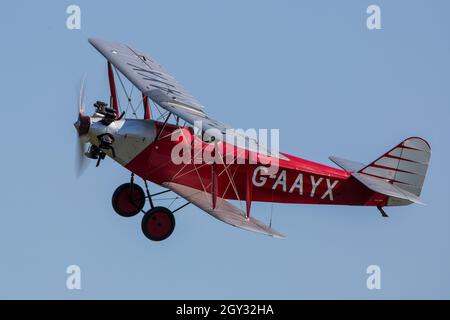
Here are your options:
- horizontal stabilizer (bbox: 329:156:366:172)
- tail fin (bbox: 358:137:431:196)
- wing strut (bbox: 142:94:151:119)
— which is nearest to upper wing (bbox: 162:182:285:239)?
wing strut (bbox: 142:94:151:119)

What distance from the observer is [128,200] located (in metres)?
20.5

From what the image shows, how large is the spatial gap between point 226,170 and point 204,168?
392 mm

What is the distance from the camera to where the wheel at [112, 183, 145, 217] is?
2050 cm

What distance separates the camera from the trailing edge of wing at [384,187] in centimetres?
2022

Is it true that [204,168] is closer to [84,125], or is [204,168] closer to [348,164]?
[84,125]

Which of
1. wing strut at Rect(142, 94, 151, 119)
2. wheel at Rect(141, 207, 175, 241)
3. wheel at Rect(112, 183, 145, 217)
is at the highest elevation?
wing strut at Rect(142, 94, 151, 119)

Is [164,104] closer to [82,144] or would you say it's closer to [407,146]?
[82,144]

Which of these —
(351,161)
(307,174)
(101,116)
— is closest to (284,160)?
(307,174)

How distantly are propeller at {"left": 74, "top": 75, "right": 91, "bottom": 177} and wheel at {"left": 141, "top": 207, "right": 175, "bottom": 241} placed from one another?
1.59 m

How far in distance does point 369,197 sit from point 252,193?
2320mm

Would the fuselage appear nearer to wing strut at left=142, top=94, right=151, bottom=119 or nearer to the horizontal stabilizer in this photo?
the horizontal stabilizer

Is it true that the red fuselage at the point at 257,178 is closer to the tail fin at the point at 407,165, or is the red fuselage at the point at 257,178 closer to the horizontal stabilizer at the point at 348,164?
the horizontal stabilizer at the point at 348,164

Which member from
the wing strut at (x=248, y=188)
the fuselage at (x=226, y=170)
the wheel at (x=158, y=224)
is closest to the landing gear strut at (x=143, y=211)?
the wheel at (x=158, y=224)

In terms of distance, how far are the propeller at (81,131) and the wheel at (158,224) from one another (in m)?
1.59
